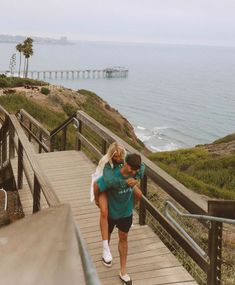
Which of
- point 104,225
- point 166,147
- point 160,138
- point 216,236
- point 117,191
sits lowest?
point 166,147

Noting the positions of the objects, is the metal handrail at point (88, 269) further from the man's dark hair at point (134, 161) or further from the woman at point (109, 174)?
the woman at point (109, 174)

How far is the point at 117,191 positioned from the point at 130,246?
3.64 feet

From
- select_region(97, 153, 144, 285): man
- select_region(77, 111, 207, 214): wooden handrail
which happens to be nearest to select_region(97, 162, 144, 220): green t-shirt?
select_region(97, 153, 144, 285): man

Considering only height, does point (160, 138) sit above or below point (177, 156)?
below

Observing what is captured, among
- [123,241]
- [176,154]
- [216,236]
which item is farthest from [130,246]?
[176,154]

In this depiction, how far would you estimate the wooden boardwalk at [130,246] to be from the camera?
14.7 feet

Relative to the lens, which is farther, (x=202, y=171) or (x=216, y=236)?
(x=202, y=171)

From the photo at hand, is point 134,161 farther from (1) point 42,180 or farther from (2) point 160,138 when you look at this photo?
(2) point 160,138

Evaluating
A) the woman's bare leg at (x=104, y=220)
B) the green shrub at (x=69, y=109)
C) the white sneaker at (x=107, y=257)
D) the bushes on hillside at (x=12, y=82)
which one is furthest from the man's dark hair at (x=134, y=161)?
the bushes on hillside at (x=12, y=82)

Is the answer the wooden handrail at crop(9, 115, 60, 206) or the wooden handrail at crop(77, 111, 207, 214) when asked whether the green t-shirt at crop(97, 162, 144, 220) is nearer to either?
the wooden handrail at crop(77, 111, 207, 214)

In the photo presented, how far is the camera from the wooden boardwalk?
4488 millimetres

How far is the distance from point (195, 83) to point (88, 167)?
134241 mm

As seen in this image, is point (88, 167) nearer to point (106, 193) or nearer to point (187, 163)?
point (106, 193)

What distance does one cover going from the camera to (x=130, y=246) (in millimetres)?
5195
